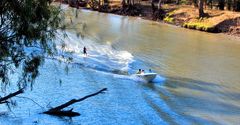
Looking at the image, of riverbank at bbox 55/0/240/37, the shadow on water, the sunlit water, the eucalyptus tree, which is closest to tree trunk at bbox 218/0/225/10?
riverbank at bbox 55/0/240/37

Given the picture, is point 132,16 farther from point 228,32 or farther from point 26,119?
point 26,119

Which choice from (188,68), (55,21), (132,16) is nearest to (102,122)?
(55,21)

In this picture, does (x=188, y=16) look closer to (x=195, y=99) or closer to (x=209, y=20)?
(x=209, y=20)

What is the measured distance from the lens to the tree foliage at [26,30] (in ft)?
53.1

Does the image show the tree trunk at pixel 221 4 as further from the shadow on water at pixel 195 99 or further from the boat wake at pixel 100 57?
the shadow on water at pixel 195 99

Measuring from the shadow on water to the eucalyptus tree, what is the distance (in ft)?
46.5

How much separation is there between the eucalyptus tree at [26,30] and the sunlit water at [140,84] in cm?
235

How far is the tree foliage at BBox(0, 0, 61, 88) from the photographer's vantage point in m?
16.2

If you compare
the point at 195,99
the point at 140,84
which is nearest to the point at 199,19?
the point at 140,84

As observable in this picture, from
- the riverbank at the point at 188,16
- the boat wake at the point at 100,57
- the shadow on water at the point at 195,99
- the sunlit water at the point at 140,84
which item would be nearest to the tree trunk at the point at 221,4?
the riverbank at the point at 188,16

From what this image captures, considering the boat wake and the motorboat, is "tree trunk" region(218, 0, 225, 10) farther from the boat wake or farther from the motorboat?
the motorboat

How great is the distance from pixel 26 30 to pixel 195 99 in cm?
2114

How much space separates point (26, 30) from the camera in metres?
16.5

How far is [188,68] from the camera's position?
4741cm
